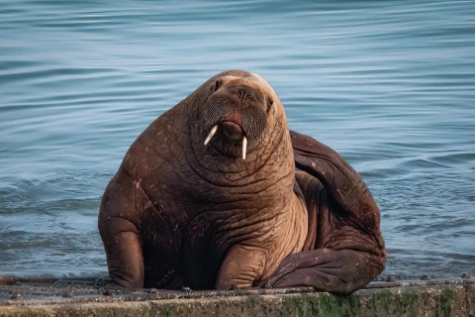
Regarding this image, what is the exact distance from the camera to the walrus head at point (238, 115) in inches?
256

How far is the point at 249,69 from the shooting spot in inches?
711

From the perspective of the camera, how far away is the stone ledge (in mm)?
5637

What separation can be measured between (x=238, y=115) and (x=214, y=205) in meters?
0.55

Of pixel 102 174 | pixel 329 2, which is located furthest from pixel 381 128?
pixel 329 2

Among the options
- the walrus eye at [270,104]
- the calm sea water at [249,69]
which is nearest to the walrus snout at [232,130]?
the walrus eye at [270,104]

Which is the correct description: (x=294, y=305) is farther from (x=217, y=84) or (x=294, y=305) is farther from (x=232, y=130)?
(x=217, y=84)

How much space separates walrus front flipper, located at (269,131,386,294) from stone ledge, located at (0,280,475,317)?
154mm

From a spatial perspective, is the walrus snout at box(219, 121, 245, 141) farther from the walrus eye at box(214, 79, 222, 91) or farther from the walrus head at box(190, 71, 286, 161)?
the walrus eye at box(214, 79, 222, 91)

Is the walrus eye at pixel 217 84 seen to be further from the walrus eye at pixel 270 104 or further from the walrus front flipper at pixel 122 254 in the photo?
the walrus front flipper at pixel 122 254

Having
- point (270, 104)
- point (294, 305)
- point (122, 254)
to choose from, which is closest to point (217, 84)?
point (270, 104)

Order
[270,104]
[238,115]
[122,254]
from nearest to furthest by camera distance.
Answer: [238,115] < [122,254] < [270,104]

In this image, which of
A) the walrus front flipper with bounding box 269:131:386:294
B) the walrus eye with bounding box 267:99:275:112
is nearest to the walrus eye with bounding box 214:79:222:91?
the walrus eye with bounding box 267:99:275:112

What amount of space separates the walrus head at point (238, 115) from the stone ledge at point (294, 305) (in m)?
0.75

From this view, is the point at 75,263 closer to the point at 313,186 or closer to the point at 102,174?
the point at 313,186
